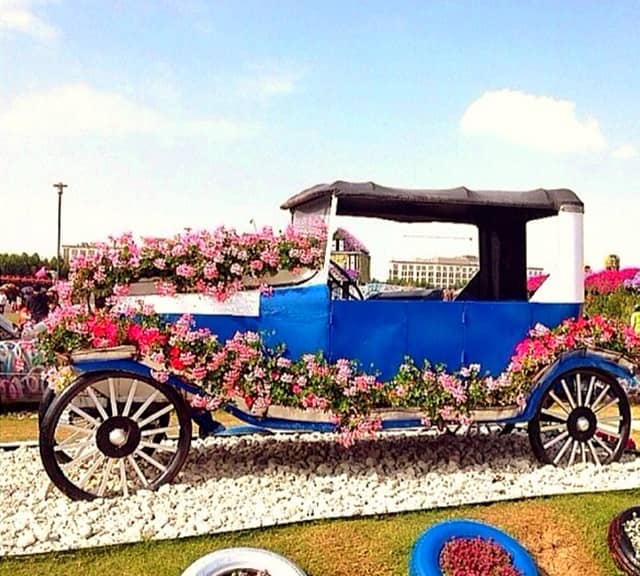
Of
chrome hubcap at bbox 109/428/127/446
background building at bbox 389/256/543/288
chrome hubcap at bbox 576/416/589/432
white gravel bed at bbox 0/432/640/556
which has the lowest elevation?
white gravel bed at bbox 0/432/640/556

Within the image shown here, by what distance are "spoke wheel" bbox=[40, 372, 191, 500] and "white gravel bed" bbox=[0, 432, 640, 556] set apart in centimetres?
17

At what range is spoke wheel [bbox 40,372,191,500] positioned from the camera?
15.9 ft

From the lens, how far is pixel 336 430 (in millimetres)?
5383

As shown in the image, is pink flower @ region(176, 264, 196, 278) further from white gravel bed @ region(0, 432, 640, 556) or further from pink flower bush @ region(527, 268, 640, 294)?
pink flower bush @ region(527, 268, 640, 294)

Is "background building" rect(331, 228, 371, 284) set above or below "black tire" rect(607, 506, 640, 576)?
above

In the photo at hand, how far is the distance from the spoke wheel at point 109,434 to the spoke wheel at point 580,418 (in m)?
2.87

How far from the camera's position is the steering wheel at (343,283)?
228 inches

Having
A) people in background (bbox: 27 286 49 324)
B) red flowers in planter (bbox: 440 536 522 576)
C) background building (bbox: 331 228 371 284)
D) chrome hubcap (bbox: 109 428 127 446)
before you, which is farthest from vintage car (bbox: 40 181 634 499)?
people in background (bbox: 27 286 49 324)

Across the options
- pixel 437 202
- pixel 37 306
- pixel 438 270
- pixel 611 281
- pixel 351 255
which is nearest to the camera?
pixel 437 202

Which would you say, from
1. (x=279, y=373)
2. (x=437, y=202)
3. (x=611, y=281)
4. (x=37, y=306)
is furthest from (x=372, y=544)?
(x=611, y=281)

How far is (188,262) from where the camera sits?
5.32 m

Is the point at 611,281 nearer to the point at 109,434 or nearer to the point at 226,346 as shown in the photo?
the point at 226,346

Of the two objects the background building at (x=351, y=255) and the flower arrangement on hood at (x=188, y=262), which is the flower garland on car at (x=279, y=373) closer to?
the flower arrangement on hood at (x=188, y=262)

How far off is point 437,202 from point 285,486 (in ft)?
7.87
